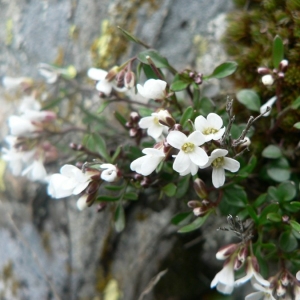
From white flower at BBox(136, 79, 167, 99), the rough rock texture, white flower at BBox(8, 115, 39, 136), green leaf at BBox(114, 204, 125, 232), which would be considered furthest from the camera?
the rough rock texture

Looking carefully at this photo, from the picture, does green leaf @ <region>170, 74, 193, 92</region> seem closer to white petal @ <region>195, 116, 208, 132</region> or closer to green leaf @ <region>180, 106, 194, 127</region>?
green leaf @ <region>180, 106, 194, 127</region>

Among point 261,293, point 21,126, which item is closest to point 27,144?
point 21,126

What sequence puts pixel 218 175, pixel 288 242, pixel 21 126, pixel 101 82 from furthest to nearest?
pixel 21 126, pixel 101 82, pixel 288 242, pixel 218 175

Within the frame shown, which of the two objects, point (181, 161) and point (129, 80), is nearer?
point (181, 161)

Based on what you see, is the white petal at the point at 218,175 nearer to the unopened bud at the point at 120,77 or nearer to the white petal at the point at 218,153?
the white petal at the point at 218,153

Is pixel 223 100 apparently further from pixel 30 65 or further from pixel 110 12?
pixel 30 65

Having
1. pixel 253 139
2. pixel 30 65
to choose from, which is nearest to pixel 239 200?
pixel 253 139

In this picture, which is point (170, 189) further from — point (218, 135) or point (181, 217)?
point (218, 135)

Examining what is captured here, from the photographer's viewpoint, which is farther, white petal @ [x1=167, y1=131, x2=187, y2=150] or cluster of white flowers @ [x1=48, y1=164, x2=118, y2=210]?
cluster of white flowers @ [x1=48, y1=164, x2=118, y2=210]

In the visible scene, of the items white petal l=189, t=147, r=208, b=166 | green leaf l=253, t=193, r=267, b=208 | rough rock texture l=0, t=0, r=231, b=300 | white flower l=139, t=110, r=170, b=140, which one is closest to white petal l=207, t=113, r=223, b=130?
white petal l=189, t=147, r=208, b=166
